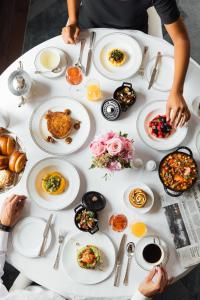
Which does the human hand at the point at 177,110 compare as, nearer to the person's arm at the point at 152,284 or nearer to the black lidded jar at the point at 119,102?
the black lidded jar at the point at 119,102

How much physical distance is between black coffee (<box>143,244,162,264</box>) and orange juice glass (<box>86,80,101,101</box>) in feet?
2.69

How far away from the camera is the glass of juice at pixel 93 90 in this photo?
6.79 ft

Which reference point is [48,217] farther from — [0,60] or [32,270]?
[0,60]

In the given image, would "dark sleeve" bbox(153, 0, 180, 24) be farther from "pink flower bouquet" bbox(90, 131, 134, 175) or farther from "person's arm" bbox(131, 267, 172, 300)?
"person's arm" bbox(131, 267, 172, 300)

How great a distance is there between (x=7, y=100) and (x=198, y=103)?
1035 millimetres

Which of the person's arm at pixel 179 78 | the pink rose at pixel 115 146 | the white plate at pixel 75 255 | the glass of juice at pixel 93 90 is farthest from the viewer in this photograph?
the glass of juice at pixel 93 90

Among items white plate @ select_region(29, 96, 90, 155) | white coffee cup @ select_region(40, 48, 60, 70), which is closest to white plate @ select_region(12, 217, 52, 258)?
white plate @ select_region(29, 96, 90, 155)

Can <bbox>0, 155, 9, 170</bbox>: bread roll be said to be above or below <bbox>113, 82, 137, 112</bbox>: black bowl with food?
below

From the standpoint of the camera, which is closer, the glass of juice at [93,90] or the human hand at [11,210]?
the human hand at [11,210]

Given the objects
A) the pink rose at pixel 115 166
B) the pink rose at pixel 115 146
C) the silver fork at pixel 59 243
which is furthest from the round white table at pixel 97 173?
the pink rose at pixel 115 146

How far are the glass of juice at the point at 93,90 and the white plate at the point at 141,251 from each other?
781 millimetres

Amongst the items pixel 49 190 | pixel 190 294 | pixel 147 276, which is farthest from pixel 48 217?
pixel 190 294

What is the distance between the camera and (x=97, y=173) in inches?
78.5

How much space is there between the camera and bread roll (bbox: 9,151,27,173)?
195 cm
